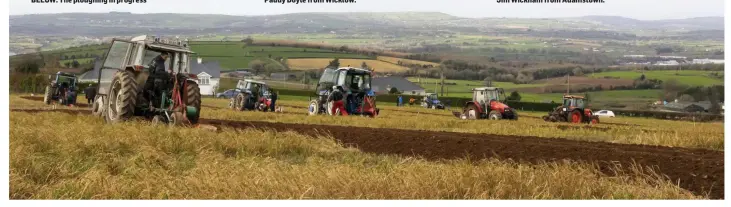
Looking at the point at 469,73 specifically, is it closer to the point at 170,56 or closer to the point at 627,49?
the point at 627,49

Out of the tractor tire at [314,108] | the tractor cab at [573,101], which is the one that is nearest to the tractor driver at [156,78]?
the tractor tire at [314,108]

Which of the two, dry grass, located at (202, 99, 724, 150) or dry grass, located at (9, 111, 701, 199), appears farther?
dry grass, located at (202, 99, 724, 150)

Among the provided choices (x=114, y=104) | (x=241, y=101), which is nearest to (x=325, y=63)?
(x=241, y=101)

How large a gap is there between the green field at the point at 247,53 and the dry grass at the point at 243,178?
2750 centimetres

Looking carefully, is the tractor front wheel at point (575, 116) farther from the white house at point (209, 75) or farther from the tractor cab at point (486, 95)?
the white house at point (209, 75)

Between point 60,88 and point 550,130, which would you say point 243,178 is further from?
point 60,88

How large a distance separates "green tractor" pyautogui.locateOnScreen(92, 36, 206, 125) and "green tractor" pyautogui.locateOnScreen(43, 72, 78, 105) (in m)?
15.8

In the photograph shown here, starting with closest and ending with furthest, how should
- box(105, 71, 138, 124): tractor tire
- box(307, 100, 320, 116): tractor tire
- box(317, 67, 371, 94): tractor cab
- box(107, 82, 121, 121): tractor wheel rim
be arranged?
box(105, 71, 138, 124): tractor tire < box(107, 82, 121, 121): tractor wheel rim < box(317, 67, 371, 94): tractor cab < box(307, 100, 320, 116): tractor tire

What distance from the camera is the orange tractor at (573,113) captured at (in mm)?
33750

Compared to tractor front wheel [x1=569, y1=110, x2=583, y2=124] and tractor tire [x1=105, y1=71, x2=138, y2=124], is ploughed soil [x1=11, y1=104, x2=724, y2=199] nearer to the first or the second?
tractor tire [x1=105, y1=71, x2=138, y2=124]

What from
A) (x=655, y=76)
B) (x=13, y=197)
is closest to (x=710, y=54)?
(x=655, y=76)

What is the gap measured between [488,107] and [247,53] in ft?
70.6

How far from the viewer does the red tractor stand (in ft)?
104

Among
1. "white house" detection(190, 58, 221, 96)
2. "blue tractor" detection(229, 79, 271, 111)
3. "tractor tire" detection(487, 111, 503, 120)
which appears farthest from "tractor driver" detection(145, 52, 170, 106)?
"white house" detection(190, 58, 221, 96)
